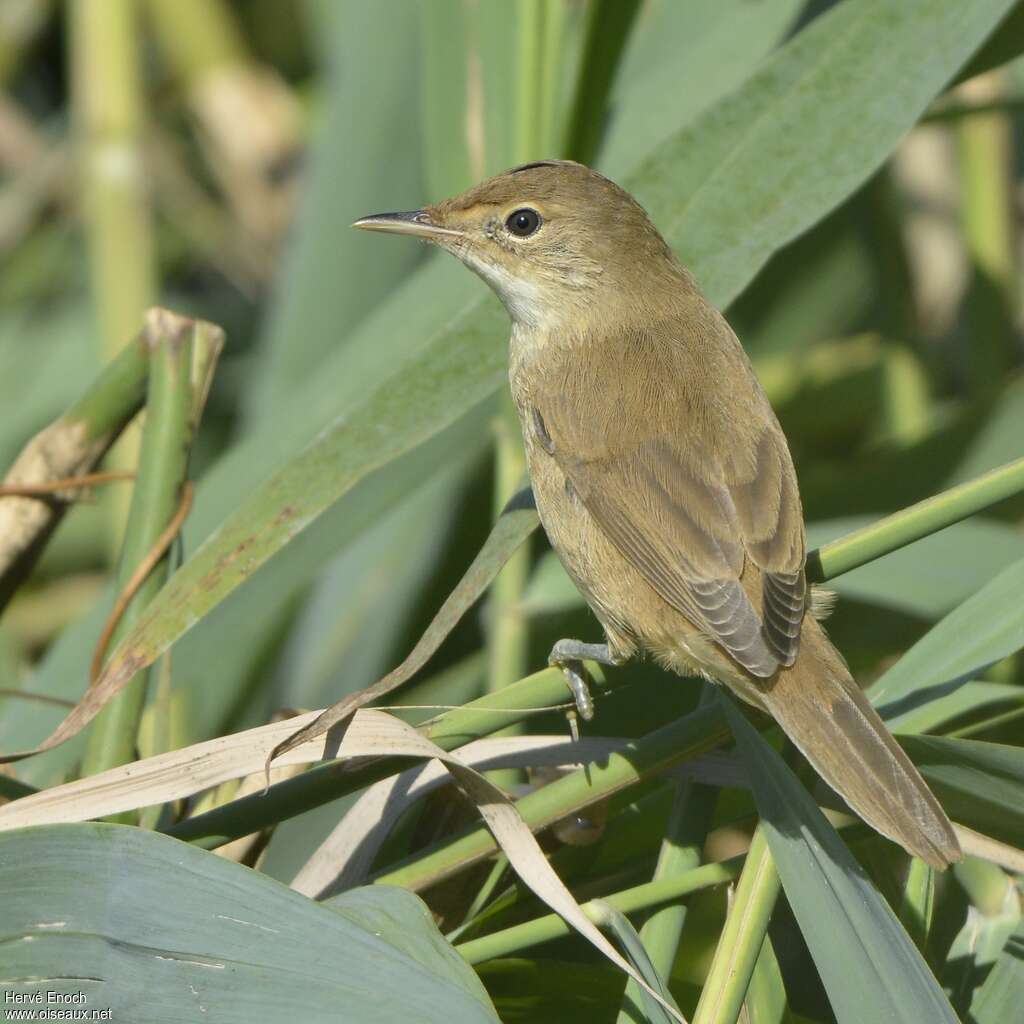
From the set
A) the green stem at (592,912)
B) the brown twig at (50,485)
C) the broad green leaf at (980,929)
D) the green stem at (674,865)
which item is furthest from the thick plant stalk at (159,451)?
the broad green leaf at (980,929)

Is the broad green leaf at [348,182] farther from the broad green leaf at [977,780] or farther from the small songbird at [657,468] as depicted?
the broad green leaf at [977,780]

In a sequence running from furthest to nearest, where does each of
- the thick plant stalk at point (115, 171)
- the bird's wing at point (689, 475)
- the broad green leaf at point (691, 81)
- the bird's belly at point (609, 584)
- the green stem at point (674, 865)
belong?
the thick plant stalk at point (115, 171)
the broad green leaf at point (691, 81)
the bird's belly at point (609, 584)
the bird's wing at point (689, 475)
the green stem at point (674, 865)

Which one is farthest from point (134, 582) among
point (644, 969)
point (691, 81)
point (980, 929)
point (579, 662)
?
point (691, 81)

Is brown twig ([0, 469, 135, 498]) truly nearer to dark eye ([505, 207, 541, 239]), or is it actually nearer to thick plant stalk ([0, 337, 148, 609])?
thick plant stalk ([0, 337, 148, 609])

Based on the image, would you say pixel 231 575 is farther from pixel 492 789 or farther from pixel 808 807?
pixel 808 807

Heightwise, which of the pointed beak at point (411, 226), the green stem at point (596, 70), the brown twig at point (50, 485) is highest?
the green stem at point (596, 70)

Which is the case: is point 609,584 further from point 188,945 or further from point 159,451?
point 188,945

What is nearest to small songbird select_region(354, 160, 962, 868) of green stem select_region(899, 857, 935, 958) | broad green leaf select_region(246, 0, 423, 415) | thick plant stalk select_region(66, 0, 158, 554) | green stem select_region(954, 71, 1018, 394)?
green stem select_region(899, 857, 935, 958)

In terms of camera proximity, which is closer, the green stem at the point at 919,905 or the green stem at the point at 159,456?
the green stem at the point at 919,905
